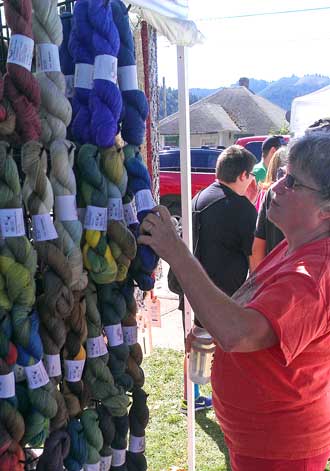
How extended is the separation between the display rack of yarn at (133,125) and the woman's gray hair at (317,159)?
1.11 ft

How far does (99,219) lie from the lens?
836mm

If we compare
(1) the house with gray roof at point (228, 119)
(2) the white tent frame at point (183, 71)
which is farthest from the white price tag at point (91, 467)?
(1) the house with gray roof at point (228, 119)

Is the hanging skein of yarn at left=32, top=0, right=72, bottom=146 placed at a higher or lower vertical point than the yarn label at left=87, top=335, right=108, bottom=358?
higher

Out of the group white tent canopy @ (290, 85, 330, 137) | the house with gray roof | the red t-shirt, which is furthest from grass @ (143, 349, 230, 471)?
the house with gray roof

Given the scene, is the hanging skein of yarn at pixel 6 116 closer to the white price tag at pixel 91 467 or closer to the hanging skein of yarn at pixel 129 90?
the hanging skein of yarn at pixel 129 90

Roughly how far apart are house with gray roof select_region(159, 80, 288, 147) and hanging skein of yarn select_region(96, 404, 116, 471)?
82.3ft

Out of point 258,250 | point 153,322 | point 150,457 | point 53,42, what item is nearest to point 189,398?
point 153,322

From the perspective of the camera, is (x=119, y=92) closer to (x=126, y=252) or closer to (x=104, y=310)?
(x=126, y=252)

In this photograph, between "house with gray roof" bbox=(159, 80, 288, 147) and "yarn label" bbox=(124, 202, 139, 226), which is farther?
"house with gray roof" bbox=(159, 80, 288, 147)

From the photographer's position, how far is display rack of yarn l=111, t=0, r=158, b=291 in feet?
2.88

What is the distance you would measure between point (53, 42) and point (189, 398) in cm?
137

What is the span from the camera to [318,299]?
955 millimetres

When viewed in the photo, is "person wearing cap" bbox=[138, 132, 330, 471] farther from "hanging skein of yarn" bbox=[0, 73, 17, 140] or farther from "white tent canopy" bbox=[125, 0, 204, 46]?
"white tent canopy" bbox=[125, 0, 204, 46]

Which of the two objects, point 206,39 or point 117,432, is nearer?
point 117,432
